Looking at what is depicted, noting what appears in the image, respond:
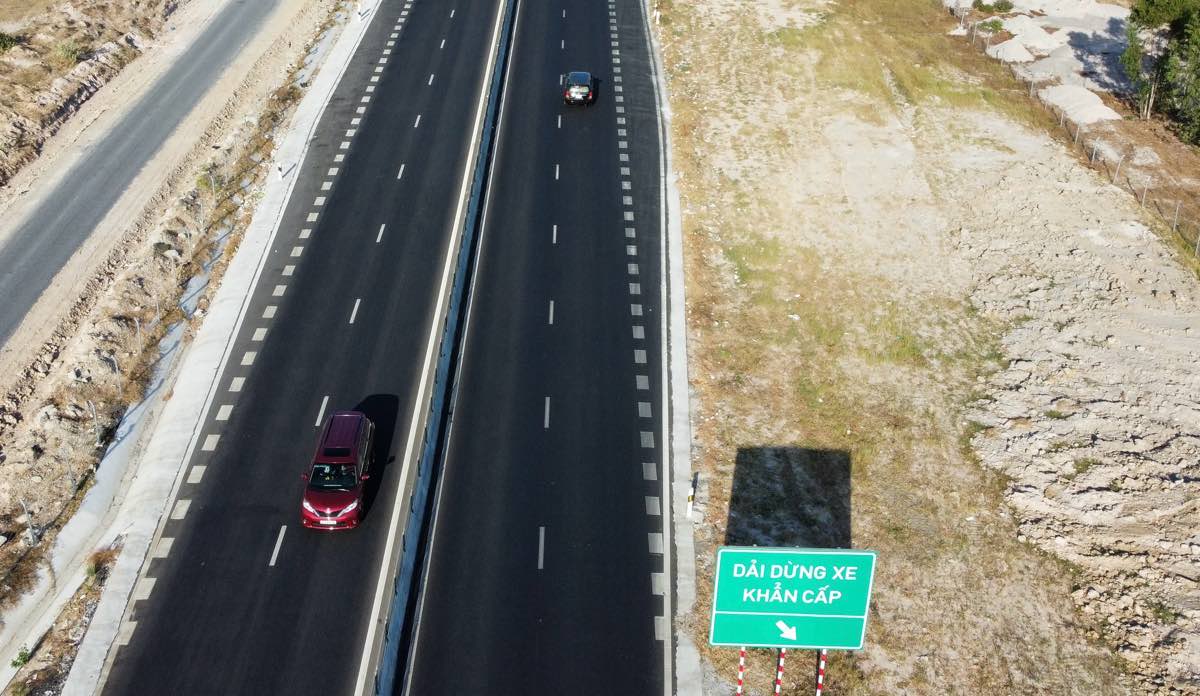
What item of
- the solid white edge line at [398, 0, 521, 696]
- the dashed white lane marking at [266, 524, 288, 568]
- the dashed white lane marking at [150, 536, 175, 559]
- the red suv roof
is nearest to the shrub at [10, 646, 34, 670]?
the dashed white lane marking at [150, 536, 175, 559]

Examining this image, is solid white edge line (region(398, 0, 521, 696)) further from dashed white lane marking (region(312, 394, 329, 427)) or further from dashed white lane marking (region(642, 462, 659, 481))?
dashed white lane marking (region(642, 462, 659, 481))

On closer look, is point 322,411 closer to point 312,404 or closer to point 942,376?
point 312,404

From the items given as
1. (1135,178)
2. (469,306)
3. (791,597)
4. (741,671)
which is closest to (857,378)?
(469,306)

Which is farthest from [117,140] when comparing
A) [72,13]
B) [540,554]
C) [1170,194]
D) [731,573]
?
[1170,194]

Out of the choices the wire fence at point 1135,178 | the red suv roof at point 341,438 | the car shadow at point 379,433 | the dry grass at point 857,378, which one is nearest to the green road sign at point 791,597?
the dry grass at point 857,378

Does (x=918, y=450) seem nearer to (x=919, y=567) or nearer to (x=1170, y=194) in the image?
(x=919, y=567)
